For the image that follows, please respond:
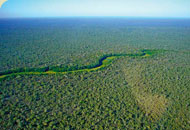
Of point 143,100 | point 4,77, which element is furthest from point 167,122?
point 4,77

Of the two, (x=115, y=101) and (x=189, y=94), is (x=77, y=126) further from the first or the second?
(x=189, y=94)

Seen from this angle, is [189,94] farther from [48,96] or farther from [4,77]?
[4,77]

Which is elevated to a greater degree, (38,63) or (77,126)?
(38,63)

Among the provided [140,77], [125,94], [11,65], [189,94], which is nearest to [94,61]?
[140,77]

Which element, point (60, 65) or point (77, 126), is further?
point (60, 65)

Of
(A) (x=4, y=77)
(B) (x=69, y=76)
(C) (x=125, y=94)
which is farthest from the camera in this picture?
(B) (x=69, y=76)

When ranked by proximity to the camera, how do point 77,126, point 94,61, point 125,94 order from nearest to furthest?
point 77,126, point 125,94, point 94,61

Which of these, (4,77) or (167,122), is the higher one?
(4,77)

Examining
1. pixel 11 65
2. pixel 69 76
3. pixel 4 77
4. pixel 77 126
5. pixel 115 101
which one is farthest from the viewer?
pixel 11 65

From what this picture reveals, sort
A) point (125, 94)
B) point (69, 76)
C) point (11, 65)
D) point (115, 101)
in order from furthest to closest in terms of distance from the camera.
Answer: point (11, 65) → point (69, 76) → point (125, 94) → point (115, 101)
